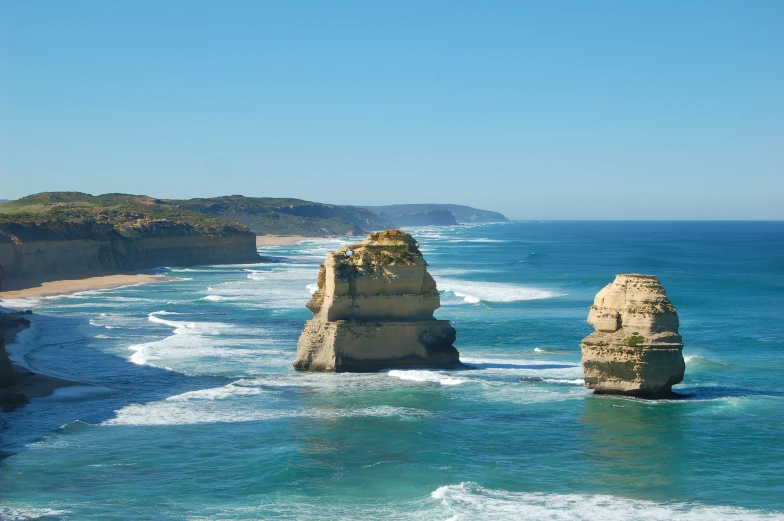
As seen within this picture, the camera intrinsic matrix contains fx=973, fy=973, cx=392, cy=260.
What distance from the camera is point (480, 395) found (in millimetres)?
27188

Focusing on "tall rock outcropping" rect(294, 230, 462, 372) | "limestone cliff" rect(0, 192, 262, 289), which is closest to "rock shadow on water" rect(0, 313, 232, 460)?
"tall rock outcropping" rect(294, 230, 462, 372)

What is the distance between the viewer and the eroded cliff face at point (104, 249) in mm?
70062

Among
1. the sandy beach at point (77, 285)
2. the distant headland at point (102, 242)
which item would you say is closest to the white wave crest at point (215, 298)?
the sandy beach at point (77, 285)

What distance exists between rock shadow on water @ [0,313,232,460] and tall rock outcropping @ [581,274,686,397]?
11497mm

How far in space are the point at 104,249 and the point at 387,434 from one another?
6446 centimetres

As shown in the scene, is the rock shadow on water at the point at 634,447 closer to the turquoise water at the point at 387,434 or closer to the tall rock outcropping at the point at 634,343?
the turquoise water at the point at 387,434

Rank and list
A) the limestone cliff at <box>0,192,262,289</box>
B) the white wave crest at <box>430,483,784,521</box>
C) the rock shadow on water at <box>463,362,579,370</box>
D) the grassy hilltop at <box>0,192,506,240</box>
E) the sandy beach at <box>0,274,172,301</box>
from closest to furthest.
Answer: the white wave crest at <box>430,483,784,521</box> → the rock shadow on water at <box>463,362,579,370</box> → the sandy beach at <box>0,274,172,301</box> → the limestone cliff at <box>0,192,262,289</box> → the grassy hilltop at <box>0,192,506,240</box>

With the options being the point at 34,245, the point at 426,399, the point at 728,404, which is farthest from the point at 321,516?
A: the point at 34,245

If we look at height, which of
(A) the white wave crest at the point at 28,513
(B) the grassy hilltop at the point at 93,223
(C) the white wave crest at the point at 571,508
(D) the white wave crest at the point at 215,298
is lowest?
(A) the white wave crest at the point at 28,513

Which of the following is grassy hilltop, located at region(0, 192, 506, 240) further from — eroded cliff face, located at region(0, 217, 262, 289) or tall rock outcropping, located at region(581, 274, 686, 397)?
tall rock outcropping, located at region(581, 274, 686, 397)

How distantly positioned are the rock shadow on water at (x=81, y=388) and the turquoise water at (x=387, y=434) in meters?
0.11

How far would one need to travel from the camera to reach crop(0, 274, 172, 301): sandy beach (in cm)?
6147

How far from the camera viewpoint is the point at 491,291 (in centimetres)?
6084

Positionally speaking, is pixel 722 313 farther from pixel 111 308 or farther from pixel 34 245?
pixel 34 245
